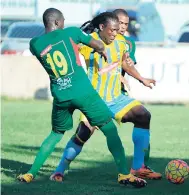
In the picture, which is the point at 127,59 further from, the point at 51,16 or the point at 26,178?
the point at 26,178

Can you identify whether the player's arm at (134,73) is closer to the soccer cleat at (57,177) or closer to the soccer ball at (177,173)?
the soccer ball at (177,173)

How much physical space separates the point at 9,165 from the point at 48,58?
7.01 feet

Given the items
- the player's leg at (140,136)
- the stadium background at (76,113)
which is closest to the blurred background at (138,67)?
the stadium background at (76,113)

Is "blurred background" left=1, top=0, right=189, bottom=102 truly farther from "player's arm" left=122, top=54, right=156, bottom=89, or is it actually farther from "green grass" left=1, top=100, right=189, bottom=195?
"player's arm" left=122, top=54, right=156, bottom=89

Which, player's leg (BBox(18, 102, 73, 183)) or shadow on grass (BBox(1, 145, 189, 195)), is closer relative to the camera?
shadow on grass (BBox(1, 145, 189, 195))

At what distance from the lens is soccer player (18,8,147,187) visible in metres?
8.76

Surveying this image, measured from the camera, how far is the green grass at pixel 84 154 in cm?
874

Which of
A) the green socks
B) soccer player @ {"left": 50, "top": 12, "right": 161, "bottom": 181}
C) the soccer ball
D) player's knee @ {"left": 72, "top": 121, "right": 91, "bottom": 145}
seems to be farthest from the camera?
player's knee @ {"left": 72, "top": 121, "right": 91, "bottom": 145}

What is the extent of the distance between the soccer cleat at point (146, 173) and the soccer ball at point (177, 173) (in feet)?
0.78

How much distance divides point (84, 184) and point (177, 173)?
1.01 meters

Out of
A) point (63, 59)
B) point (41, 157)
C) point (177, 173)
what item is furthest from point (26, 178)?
point (177, 173)

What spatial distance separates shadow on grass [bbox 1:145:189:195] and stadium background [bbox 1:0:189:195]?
0.03 feet

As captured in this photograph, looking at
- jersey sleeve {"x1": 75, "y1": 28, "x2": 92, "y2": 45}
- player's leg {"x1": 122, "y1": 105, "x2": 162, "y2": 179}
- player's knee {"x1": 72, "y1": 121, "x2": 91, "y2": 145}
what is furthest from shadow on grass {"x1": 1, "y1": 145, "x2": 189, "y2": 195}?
jersey sleeve {"x1": 75, "y1": 28, "x2": 92, "y2": 45}

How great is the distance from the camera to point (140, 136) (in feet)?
31.0
